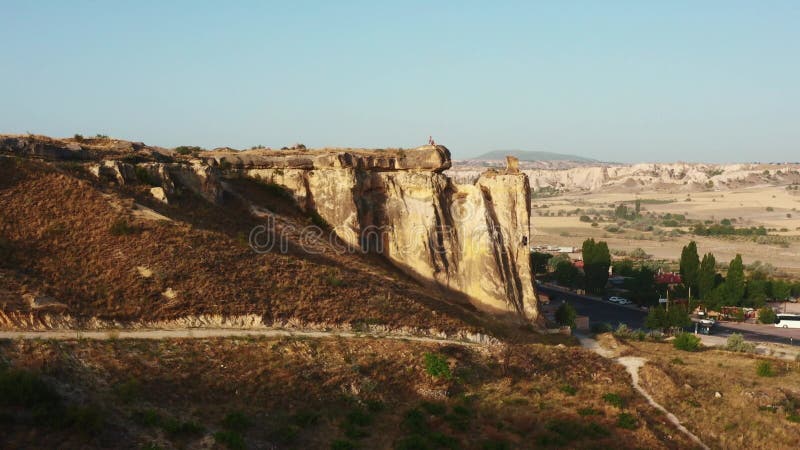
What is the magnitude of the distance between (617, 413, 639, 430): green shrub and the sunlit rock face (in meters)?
13.0

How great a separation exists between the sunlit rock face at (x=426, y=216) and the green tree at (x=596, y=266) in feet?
98.3

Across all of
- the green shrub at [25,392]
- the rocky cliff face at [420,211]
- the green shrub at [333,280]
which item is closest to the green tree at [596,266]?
the rocky cliff face at [420,211]

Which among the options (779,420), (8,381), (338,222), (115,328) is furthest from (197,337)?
(779,420)

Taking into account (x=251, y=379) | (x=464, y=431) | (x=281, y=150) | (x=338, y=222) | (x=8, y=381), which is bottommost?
(x=464, y=431)

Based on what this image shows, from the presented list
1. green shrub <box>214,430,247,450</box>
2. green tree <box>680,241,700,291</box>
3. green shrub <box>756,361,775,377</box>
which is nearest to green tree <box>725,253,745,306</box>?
green tree <box>680,241,700,291</box>

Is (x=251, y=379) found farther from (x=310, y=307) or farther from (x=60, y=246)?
(x=60, y=246)

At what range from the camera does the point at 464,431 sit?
18.3 meters

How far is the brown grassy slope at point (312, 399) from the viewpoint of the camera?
1571 cm

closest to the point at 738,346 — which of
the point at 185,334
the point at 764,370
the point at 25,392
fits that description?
the point at 764,370

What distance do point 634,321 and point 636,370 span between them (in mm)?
27176

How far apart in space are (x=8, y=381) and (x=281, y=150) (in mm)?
25259

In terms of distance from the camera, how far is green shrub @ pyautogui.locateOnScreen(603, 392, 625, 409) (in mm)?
21547

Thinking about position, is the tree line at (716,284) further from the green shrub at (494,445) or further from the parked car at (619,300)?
the green shrub at (494,445)

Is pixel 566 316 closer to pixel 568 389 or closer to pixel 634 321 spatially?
pixel 634 321
